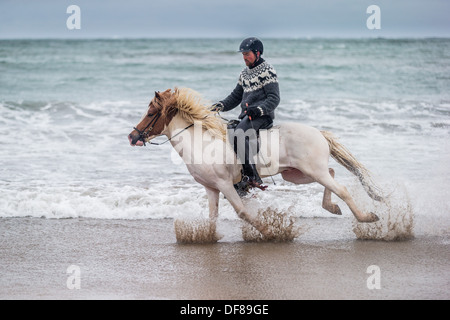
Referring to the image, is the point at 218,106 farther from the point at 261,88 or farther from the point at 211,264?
the point at 211,264

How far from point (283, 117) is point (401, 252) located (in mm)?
9857

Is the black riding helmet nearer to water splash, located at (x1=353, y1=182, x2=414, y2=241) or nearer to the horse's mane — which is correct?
the horse's mane

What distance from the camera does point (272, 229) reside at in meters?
6.12

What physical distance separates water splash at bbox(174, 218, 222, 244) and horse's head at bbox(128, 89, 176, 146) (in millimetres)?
963

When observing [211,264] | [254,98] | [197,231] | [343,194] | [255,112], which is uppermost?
[254,98]

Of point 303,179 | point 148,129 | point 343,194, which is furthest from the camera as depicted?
point 303,179

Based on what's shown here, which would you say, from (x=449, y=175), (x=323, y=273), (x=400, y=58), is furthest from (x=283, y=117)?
(x=400, y=58)

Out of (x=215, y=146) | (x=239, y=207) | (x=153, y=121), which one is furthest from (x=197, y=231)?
(x=153, y=121)

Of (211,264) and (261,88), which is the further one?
(261,88)

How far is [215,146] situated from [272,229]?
1.04 m

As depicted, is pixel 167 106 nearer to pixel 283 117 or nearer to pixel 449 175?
pixel 449 175

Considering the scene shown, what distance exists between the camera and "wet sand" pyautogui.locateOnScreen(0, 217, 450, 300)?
4586mm

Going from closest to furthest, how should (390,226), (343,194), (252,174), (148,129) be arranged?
(148,129) → (252,174) → (343,194) → (390,226)

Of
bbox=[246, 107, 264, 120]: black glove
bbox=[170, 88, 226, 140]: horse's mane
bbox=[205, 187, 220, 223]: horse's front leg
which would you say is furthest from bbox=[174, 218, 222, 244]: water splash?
bbox=[246, 107, 264, 120]: black glove
